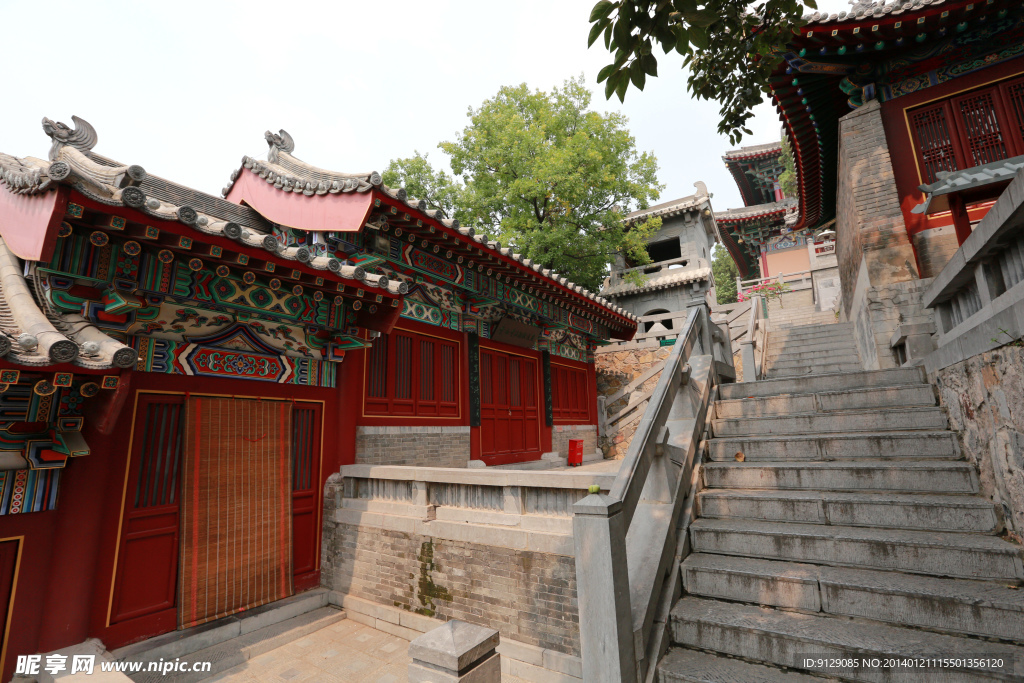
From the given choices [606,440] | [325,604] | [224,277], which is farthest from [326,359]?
[606,440]

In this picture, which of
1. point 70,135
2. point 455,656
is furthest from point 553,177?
point 455,656

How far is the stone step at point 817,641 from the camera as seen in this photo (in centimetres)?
261

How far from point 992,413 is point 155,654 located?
7.09m

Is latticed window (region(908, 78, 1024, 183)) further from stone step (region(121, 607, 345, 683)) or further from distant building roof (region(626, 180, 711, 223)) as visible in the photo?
distant building roof (region(626, 180, 711, 223))

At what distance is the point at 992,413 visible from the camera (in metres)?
3.32

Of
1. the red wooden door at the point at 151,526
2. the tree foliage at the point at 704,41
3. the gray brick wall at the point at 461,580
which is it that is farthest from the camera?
the red wooden door at the point at 151,526

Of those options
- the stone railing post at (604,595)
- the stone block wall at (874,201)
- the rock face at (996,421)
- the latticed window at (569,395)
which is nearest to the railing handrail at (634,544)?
the stone railing post at (604,595)

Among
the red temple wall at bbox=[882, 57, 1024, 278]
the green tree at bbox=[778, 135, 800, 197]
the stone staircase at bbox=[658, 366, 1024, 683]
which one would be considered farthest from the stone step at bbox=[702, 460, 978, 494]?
the green tree at bbox=[778, 135, 800, 197]

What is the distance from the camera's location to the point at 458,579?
15.9 ft

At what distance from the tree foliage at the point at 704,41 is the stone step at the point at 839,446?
9.82 ft

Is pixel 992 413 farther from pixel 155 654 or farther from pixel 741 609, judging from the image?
pixel 155 654

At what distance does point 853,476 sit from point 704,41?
3.59 m

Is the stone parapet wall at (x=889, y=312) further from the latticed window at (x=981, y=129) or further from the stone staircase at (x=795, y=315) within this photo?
the stone staircase at (x=795, y=315)

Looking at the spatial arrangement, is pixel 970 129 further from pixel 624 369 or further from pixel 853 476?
pixel 624 369
